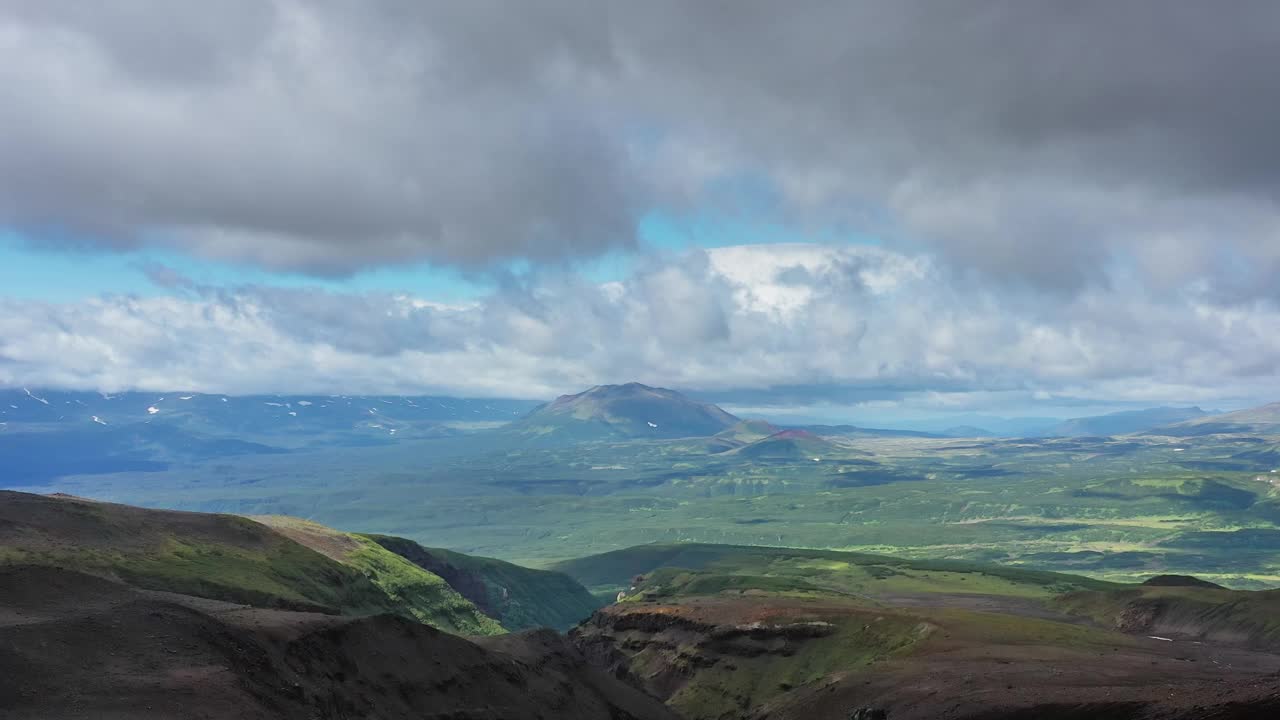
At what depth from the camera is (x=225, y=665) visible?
2854 inches

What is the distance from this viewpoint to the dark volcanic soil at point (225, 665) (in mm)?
63156

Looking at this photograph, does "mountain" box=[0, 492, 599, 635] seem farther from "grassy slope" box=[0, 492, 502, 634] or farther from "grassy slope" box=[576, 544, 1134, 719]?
"grassy slope" box=[576, 544, 1134, 719]

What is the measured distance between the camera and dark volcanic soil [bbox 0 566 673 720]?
6316 cm

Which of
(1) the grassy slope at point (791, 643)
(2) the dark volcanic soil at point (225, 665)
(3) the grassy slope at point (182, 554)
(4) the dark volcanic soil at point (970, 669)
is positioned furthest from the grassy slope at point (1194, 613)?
(3) the grassy slope at point (182, 554)

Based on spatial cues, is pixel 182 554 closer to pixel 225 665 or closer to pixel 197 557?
pixel 197 557

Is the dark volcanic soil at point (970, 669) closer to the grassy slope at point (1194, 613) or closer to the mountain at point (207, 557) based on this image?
the grassy slope at point (1194, 613)

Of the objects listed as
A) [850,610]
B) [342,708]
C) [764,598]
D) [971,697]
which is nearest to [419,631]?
[342,708]

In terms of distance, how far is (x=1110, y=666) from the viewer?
100438 mm

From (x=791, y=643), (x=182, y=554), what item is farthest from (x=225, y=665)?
(x=791, y=643)

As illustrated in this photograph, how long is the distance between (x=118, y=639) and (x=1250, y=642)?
14747cm

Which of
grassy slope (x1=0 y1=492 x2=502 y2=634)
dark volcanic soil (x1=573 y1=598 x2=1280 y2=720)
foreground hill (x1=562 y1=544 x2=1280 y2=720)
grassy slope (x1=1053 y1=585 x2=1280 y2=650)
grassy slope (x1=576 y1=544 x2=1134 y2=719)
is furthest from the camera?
grassy slope (x1=1053 y1=585 x2=1280 y2=650)

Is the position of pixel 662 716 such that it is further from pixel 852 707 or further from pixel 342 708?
pixel 342 708

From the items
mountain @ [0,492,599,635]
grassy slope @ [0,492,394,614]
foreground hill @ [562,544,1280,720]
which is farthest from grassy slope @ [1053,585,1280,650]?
grassy slope @ [0,492,394,614]

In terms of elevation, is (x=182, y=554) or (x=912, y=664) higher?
(x=182, y=554)
